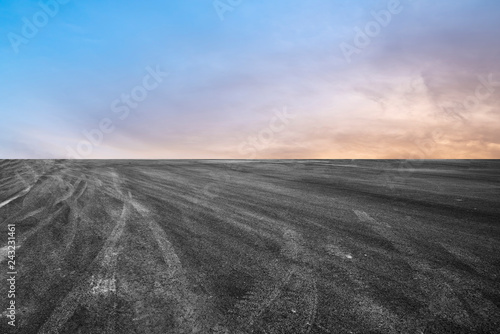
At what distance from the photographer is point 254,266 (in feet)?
12.0

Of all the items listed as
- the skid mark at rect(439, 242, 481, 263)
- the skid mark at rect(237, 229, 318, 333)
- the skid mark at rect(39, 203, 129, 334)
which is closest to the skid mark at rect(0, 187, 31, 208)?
the skid mark at rect(39, 203, 129, 334)

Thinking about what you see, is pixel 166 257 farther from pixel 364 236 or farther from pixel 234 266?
pixel 364 236

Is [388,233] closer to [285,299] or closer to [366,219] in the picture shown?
[366,219]

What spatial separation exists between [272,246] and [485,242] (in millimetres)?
3560

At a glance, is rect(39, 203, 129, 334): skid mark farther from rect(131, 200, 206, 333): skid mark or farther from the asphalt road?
rect(131, 200, 206, 333): skid mark

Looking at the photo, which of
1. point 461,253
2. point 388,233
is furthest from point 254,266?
point 461,253

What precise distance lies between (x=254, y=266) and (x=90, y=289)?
1.95 meters

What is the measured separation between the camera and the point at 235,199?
7742 mm

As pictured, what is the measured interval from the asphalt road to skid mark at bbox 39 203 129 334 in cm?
1

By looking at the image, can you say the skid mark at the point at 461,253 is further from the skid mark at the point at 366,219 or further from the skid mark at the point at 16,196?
the skid mark at the point at 16,196

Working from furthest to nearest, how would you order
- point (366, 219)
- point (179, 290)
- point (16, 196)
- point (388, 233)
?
1. point (16, 196)
2. point (366, 219)
3. point (388, 233)
4. point (179, 290)

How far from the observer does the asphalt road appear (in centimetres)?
262

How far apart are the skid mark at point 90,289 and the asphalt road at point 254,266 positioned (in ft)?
0.05

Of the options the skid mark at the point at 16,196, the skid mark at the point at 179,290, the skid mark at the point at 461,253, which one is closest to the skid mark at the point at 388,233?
the skid mark at the point at 461,253
